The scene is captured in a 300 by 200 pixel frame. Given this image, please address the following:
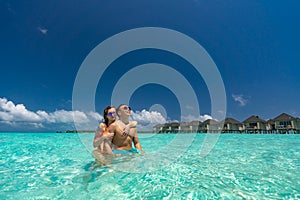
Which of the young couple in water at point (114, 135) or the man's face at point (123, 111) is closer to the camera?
the young couple in water at point (114, 135)

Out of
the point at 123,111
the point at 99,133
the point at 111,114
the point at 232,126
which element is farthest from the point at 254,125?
the point at 99,133

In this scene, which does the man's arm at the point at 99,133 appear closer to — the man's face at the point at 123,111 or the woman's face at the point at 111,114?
the woman's face at the point at 111,114

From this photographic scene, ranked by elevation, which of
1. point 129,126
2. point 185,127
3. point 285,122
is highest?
point 285,122

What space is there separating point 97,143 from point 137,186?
138 centimetres

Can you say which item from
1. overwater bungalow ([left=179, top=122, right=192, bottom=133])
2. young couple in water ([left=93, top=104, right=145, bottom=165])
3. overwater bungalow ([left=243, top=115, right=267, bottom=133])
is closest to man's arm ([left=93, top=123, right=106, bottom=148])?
young couple in water ([left=93, top=104, right=145, bottom=165])

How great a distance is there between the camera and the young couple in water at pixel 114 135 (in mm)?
3811

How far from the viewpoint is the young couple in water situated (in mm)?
3811

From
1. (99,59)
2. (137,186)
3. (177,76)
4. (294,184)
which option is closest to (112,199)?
(137,186)

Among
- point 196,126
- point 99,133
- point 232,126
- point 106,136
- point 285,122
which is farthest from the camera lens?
point 196,126

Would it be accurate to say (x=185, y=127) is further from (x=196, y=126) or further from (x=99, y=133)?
(x=99, y=133)

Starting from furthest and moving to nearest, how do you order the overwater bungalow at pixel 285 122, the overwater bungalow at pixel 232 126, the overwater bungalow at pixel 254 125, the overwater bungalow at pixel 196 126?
the overwater bungalow at pixel 196 126, the overwater bungalow at pixel 232 126, the overwater bungalow at pixel 254 125, the overwater bungalow at pixel 285 122

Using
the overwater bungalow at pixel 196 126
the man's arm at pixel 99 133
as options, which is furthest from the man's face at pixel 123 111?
the overwater bungalow at pixel 196 126

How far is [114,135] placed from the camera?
A: 418cm

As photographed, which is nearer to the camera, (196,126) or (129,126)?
(129,126)
